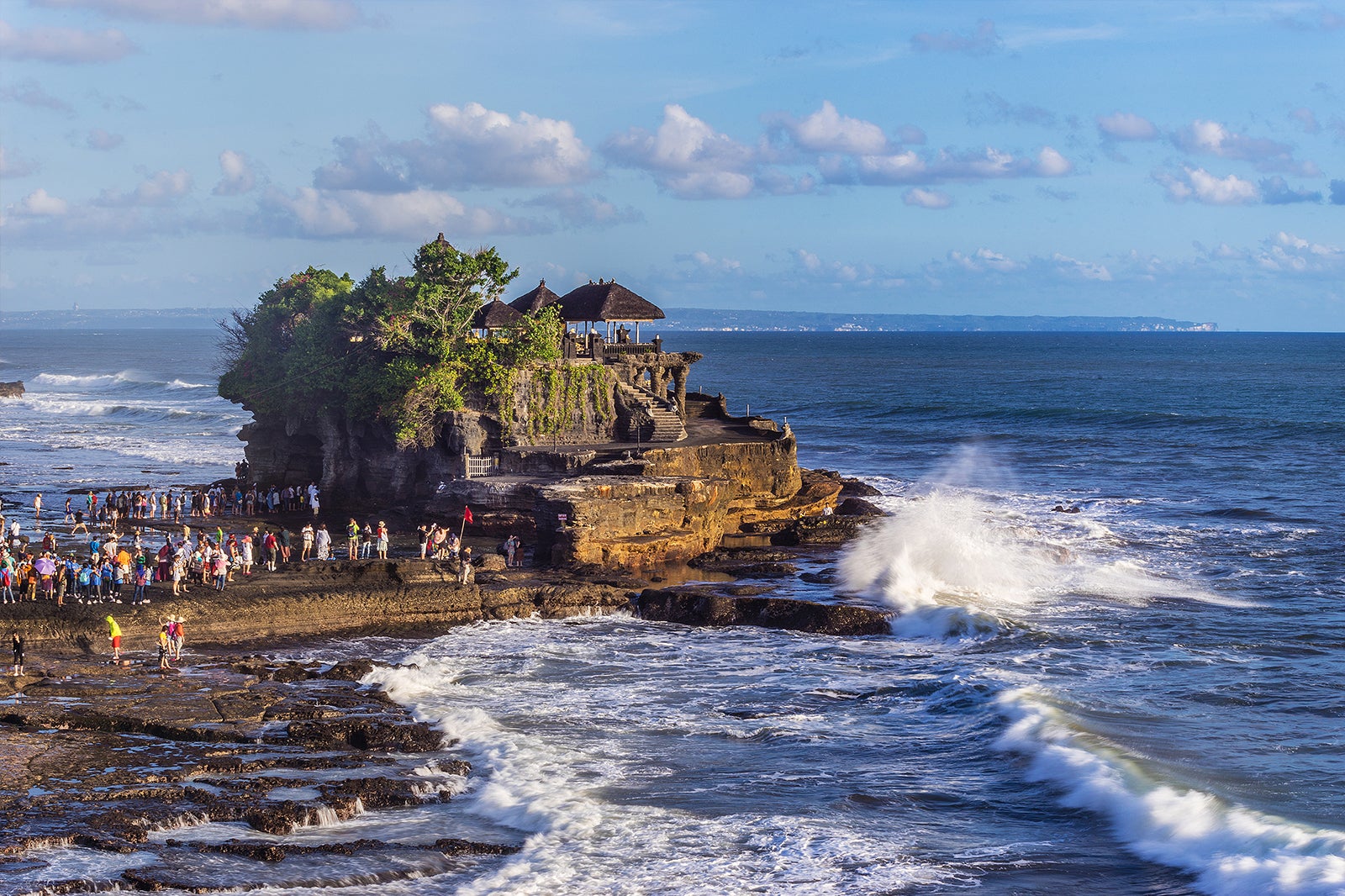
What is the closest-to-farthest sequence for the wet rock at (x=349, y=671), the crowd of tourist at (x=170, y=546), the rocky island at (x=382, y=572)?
the rocky island at (x=382, y=572) < the wet rock at (x=349, y=671) < the crowd of tourist at (x=170, y=546)

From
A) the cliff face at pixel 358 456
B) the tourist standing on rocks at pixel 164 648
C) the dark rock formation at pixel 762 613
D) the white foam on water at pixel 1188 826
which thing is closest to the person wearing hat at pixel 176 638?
the tourist standing on rocks at pixel 164 648

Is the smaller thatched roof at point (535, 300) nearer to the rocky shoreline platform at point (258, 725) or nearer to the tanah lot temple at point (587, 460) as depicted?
the tanah lot temple at point (587, 460)

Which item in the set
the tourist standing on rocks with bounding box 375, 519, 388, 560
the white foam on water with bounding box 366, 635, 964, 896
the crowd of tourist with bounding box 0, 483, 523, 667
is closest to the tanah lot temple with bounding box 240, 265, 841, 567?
the crowd of tourist with bounding box 0, 483, 523, 667

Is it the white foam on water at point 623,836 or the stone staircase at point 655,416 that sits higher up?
the stone staircase at point 655,416

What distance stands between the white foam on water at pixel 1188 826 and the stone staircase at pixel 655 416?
77.7 feet

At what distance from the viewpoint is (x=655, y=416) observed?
146 feet

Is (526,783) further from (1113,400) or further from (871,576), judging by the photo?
(1113,400)

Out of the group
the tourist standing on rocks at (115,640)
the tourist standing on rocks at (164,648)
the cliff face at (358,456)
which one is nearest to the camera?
the tourist standing on rocks at (164,648)

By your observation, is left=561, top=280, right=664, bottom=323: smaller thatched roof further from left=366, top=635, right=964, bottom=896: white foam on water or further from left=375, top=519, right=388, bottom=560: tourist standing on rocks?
left=366, top=635, right=964, bottom=896: white foam on water

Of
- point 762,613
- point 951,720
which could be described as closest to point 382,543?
point 762,613

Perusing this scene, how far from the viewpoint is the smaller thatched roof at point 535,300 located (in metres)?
45.9

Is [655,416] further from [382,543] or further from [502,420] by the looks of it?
[382,543]

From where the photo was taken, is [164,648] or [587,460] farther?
[587,460]

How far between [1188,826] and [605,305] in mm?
31060
